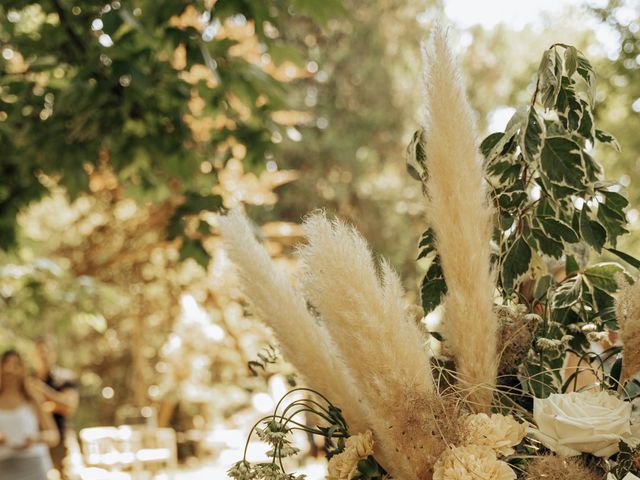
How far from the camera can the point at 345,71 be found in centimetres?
1274

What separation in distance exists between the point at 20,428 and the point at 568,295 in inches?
204

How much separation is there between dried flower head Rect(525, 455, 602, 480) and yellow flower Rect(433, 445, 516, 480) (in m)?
0.03

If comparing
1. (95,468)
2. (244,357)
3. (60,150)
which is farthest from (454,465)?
(244,357)

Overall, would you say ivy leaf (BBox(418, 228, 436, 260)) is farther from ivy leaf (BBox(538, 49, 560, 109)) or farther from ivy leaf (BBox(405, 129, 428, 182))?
ivy leaf (BBox(538, 49, 560, 109))

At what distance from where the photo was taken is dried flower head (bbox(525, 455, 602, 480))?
70 centimetres

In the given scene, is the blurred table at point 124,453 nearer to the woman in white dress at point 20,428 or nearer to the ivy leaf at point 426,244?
the woman in white dress at point 20,428

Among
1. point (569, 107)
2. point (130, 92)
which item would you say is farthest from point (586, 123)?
point (130, 92)

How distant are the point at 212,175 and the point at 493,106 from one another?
1022cm

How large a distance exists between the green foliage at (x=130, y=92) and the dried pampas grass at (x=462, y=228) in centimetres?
159

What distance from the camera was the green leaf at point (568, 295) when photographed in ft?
3.09

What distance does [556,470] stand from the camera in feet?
2.30

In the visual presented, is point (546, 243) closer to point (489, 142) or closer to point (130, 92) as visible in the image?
point (489, 142)

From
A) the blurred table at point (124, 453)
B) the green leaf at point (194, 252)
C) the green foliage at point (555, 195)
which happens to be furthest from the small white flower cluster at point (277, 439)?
the blurred table at point (124, 453)

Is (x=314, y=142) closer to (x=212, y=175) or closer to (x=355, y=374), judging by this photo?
(x=212, y=175)
